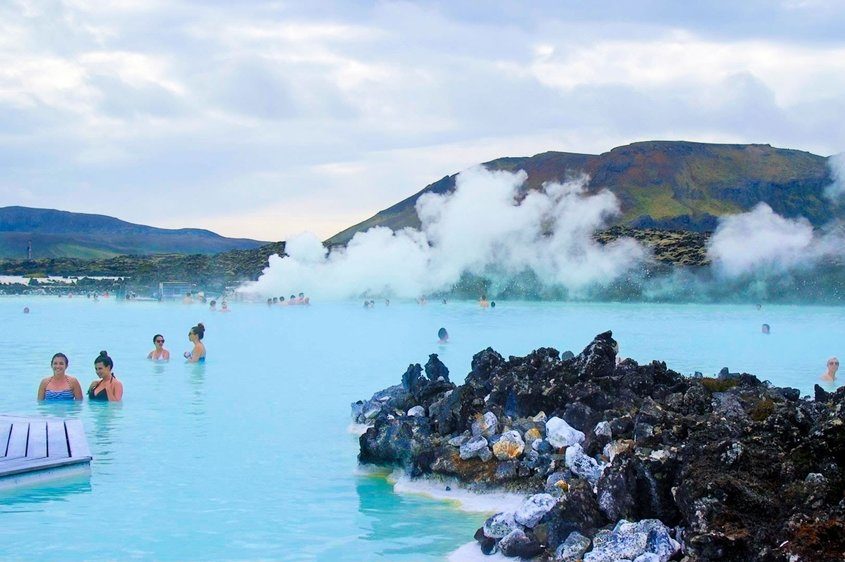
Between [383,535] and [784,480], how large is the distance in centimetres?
301

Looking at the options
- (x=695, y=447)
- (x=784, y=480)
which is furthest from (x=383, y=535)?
(x=784, y=480)

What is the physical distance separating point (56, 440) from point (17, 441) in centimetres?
37

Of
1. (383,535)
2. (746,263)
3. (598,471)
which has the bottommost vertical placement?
(383,535)

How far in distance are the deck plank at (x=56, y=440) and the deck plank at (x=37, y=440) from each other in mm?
45

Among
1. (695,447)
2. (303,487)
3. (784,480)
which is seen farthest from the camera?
(303,487)

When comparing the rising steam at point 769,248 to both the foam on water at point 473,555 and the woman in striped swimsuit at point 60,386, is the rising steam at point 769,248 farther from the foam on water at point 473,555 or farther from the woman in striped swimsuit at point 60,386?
the foam on water at point 473,555

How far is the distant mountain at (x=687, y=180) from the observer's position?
118 meters

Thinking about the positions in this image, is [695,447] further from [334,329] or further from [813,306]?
[813,306]

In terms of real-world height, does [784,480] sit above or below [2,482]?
above

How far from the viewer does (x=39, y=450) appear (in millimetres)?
9422

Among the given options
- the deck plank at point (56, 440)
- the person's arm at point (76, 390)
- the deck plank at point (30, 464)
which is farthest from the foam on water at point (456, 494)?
the person's arm at point (76, 390)

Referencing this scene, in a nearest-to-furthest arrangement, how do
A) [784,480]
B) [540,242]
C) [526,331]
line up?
[784,480]
[526,331]
[540,242]

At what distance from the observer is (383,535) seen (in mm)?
7535

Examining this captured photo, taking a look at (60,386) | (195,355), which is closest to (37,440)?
(60,386)
